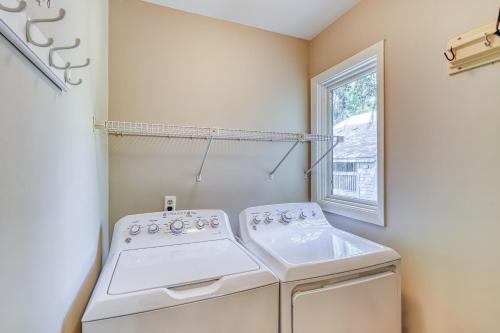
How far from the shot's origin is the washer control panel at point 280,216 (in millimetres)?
1653

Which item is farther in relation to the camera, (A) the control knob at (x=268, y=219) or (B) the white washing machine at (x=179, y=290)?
(A) the control knob at (x=268, y=219)

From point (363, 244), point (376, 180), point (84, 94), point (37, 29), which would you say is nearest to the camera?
point (37, 29)

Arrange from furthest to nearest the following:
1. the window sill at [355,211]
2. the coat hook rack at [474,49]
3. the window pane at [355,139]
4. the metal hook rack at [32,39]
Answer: the window pane at [355,139] < the window sill at [355,211] < the coat hook rack at [474,49] < the metal hook rack at [32,39]

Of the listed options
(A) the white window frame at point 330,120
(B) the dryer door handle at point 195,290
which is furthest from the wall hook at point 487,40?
(B) the dryer door handle at point 195,290

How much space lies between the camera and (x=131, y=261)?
1.17 m

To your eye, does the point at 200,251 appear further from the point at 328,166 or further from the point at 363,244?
the point at 328,166

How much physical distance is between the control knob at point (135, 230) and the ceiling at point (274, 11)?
162cm

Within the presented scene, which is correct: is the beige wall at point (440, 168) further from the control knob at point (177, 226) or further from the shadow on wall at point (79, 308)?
the shadow on wall at point (79, 308)

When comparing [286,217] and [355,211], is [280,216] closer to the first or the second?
[286,217]

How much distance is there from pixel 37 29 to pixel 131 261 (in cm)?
98

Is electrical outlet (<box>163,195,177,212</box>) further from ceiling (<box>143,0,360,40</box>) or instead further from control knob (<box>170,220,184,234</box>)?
ceiling (<box>143,0,360,40</box>)

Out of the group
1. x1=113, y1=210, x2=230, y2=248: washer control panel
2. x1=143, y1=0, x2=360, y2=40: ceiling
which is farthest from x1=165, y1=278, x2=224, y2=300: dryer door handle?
x1=143, y1=0, x2=360, y2=40: ceiling

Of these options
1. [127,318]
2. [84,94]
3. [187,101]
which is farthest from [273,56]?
[127,318]

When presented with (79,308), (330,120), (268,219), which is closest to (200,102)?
(268,219)
